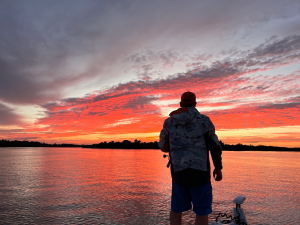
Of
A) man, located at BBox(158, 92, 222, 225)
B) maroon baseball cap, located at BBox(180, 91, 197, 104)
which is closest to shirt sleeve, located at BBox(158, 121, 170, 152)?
man, located at BBox(158, 92, 222, 225)

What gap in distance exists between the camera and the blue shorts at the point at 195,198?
9.81 feet

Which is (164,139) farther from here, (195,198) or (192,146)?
(195,198)

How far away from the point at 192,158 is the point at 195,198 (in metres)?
→ 0.50

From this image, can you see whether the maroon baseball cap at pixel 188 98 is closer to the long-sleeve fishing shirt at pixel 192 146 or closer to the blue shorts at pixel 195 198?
the long-sleeve fishing shirt at pixel 192 146

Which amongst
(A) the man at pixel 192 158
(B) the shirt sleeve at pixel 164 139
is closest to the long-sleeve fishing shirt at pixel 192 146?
(A) the man at pixel 192 158

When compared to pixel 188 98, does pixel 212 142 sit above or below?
below

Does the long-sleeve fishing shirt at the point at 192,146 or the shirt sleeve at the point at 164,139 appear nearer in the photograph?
the long-sleeve fishing shirt at the point at 192,146

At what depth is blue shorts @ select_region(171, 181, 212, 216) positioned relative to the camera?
9.81 ft

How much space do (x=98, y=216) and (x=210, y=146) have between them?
12.3 ft

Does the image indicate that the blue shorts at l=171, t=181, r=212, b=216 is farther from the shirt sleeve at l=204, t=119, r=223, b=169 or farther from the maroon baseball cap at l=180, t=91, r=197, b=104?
the maroon baseball cap at l=180, t=91, r=197, b=104

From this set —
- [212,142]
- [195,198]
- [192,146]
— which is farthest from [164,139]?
[195,198]

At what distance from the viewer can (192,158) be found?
2.97 meters

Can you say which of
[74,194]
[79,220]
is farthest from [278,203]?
[74,194]

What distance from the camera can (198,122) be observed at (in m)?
3.00
